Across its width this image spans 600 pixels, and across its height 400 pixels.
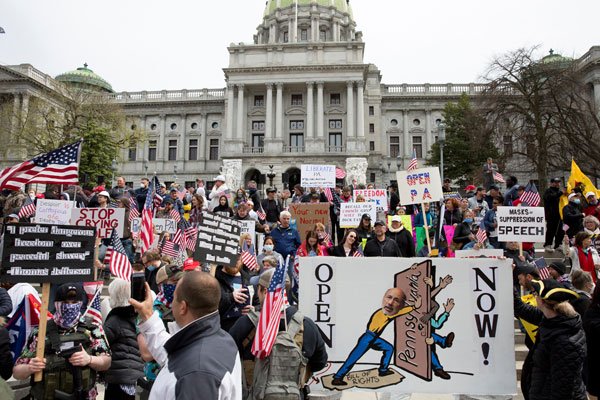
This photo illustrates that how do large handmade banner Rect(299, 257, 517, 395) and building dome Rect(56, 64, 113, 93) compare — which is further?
building dome Rect(56, 64, 113, 93)

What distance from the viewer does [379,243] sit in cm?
738

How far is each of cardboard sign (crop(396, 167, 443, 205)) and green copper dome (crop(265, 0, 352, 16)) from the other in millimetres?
60435

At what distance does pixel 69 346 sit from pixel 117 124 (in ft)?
121

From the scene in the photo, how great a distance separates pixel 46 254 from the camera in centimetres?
363

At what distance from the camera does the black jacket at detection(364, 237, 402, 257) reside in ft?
23.7

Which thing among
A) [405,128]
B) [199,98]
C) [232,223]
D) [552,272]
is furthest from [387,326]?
[199,98]

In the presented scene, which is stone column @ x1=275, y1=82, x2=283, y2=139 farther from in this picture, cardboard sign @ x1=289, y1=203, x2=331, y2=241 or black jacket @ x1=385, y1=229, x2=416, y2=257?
black jacket @ x1=385, y1=229, x2=416, y2=257

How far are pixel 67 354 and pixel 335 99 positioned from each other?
47.4 meters

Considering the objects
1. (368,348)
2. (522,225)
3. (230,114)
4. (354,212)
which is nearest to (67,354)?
(368,348)

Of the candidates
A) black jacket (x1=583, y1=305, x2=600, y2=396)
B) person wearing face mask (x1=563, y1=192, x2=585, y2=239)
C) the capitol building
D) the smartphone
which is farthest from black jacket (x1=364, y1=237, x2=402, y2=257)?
the capitol building

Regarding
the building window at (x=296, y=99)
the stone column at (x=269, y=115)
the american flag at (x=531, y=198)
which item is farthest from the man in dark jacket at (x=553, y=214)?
the building window at (x=296, y=99)

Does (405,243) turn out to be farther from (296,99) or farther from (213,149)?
(213,149)

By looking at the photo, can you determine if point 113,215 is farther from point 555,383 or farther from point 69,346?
point 555,383

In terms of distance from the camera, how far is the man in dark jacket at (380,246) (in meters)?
7.24
